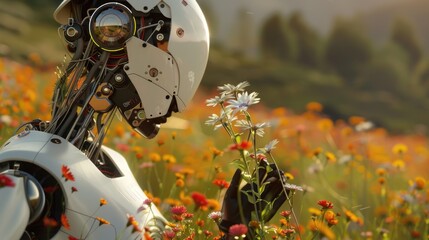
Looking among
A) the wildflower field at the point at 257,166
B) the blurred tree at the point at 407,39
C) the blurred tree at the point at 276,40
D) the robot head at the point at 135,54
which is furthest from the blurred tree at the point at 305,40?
the robot head at the point at 135,54

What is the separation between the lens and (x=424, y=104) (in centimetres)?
1975

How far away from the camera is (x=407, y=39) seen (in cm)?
2217

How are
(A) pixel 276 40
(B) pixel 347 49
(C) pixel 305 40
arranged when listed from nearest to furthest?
1. (B) pixel 347 49
2. (C) pixel 305 40
3. (A) pixel 276 40

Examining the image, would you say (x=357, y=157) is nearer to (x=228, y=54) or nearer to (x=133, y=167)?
(x=133, y=167)

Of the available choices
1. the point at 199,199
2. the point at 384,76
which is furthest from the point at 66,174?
the point at 384,76

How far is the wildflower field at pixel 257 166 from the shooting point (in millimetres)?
3172

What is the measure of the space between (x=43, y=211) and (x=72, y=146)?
297 mm

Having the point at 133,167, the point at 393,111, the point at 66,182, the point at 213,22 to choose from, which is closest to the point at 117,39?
the point at 66,182

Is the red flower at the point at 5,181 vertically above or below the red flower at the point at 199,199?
above

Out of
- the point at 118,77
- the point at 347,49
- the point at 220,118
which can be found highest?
the point at 118,77

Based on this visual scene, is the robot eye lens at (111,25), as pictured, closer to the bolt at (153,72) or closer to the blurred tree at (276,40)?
the bolt at (153,72)

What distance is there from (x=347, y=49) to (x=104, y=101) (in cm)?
2067

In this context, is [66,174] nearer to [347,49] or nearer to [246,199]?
[246,199]

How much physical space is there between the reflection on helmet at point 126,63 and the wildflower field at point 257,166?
168 mm
